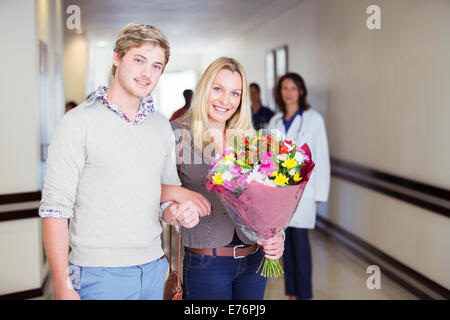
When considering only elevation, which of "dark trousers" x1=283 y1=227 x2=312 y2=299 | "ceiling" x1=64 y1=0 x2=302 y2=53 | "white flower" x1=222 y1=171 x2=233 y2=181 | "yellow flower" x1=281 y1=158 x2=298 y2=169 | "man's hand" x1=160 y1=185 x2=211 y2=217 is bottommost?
"dark trousers" x1=283 y1=227 x2=312 y2=299

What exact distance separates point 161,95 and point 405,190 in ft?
59.3

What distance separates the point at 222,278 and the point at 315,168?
193cm

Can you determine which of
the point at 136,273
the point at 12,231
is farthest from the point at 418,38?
the point at 12,231

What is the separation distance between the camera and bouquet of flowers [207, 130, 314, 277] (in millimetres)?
1597

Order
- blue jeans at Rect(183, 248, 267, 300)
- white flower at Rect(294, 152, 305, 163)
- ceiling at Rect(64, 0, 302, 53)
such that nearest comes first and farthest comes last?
white flower at Rect(294, 152, 305, 163)
blue jeans at Rect(183, 248, 267, 300)
ceiling at Rect(64, 0, 302, 53)

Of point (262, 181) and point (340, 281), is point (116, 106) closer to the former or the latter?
point (262, 181)

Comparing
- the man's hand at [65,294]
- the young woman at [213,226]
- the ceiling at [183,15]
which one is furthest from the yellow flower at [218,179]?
the ceiling at [183,15]

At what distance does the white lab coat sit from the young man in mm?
2229

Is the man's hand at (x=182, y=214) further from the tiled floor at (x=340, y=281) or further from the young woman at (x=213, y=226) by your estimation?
the tiled floor at (x=340, y=281)

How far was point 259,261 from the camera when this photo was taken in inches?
81.8

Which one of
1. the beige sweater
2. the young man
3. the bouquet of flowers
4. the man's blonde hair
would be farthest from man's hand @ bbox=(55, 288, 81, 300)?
the man's blonde hair

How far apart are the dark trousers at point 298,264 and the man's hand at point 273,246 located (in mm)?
1959

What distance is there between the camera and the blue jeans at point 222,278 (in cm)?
199

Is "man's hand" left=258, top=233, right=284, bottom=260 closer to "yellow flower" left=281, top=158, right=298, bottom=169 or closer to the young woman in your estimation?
the young woman
